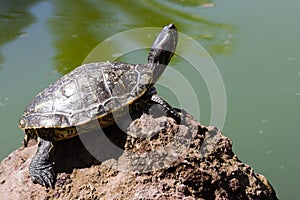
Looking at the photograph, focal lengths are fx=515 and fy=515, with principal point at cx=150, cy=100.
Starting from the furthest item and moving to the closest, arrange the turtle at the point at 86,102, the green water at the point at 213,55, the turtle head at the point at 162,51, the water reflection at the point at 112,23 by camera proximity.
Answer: the water reflection at the point at 112,23 → the green water at the point at 213,55 → the turtle head at the point at 162,51 → the turtle at the point at 86,102

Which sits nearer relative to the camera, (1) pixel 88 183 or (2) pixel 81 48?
(1) pixel 88 183

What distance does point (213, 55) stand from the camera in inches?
136

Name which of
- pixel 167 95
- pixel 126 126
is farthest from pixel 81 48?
pixel 126 126

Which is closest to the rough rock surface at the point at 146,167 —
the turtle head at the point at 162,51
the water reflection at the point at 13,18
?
the turtle head at the point at 162,51

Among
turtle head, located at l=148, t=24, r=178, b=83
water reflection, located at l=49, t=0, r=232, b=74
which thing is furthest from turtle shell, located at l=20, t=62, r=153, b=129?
water reflection, located at l=49, t=0, r=232, b=74

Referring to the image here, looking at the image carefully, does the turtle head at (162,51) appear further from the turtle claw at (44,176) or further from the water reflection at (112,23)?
the water reflection at (112,23)

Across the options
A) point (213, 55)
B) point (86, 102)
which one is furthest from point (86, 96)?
point (213, 55)

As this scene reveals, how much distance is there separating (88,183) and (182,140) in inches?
12.7

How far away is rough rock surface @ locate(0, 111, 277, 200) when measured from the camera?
1540mm

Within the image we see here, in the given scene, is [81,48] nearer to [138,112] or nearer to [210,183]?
[138,112]

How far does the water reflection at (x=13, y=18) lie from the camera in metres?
4.24

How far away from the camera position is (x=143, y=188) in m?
1.51

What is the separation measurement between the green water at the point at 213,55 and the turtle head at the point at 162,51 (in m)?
0.85

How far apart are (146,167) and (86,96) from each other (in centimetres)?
39
